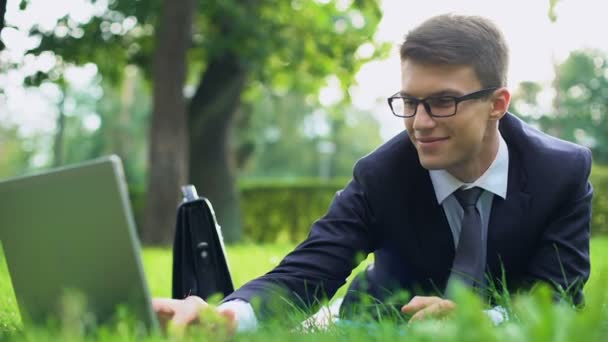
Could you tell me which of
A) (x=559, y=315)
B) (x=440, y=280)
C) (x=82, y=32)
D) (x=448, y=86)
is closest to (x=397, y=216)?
(x=440, y=280)

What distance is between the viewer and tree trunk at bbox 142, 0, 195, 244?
42.3ft

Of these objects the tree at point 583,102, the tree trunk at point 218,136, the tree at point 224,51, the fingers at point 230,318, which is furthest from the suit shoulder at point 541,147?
the tree at point 583,102

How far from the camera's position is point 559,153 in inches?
127

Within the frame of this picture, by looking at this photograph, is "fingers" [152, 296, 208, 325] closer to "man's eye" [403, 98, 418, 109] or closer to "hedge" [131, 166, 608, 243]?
"man's eye" [403, 98, 418, 109]

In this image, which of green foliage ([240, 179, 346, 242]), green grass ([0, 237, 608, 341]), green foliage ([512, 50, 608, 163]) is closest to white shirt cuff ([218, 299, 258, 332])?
green grass ([0, 237, 608, 341])

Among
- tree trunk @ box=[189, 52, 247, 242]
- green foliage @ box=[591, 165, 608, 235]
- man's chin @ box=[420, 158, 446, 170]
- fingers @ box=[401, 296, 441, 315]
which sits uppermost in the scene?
man's chin @ box=[420, 158, 446, 170]

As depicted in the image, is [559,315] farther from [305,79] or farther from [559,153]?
[305,79]

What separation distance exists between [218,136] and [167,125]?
2616 mm

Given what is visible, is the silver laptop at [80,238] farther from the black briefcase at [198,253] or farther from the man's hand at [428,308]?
the black briefcase at [198,253]

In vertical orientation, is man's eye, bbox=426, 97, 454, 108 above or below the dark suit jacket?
above

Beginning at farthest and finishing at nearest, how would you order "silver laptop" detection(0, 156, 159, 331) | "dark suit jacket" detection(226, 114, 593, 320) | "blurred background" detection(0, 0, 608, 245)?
"blurred background" detection(0, 0, 608, 245), "dark suit jacket" detection(226, 114, 593, 320), "silver laptop" detection(0, 156, 159, 331)

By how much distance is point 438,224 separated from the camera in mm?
3297

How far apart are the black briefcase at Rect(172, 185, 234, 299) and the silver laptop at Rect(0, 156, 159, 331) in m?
1.16

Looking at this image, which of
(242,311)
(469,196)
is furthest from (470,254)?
(242,311)
